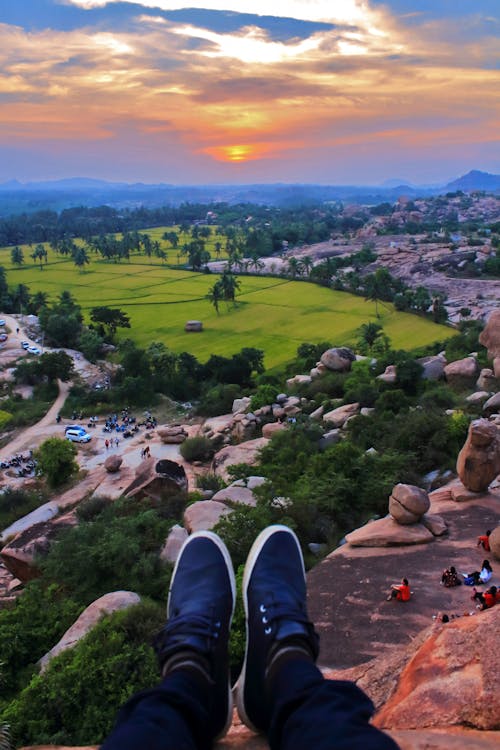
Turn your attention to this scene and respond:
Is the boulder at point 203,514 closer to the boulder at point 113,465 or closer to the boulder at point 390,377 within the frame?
the boulder at point 113,465

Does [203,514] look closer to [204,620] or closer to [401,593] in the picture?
[401,593]

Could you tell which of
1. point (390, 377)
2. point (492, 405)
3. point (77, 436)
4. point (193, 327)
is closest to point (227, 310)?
point (193, 327)

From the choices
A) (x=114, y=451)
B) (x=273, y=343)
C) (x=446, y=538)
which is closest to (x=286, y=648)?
(x=446, y=538)

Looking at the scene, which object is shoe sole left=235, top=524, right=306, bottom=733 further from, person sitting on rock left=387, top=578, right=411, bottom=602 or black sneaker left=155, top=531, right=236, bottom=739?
person sitting on rock left=387, top=578, right=411, bottom=602

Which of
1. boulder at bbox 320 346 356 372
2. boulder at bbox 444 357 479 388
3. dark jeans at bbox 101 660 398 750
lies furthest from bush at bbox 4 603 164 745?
boulder at bbox 320 346 356 372

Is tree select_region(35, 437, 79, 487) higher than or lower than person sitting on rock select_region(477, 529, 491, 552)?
lower

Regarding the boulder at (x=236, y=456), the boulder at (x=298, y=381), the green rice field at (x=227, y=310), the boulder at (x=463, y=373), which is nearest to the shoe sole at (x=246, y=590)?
the boulder at (x=236, y=456)
